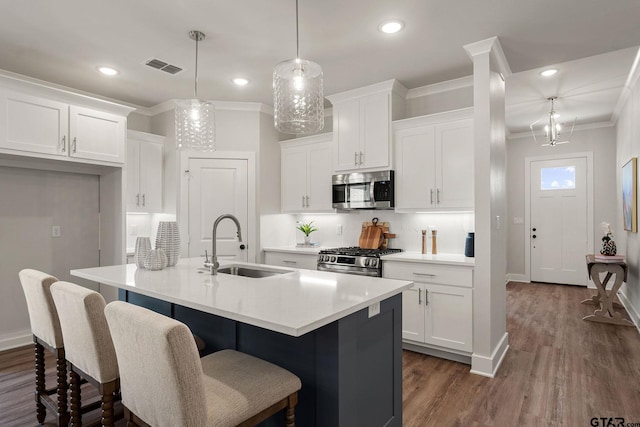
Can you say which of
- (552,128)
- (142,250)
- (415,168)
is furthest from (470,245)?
(552,128)

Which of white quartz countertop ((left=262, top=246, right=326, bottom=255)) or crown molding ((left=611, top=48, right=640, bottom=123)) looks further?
white quartz countertop ((left=262, top=246, right=326, bottom=255))

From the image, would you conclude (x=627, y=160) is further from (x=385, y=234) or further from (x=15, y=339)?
(x=15, y=339)

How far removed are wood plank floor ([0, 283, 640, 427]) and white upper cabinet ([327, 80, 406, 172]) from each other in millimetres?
2013

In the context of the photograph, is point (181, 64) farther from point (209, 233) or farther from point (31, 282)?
point (31, 282)

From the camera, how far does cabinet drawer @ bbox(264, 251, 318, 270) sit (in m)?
4.22

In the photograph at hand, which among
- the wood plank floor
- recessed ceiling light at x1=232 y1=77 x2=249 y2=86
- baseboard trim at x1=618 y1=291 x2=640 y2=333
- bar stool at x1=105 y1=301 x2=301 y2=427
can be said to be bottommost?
the wood plank floor

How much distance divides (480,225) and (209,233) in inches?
119

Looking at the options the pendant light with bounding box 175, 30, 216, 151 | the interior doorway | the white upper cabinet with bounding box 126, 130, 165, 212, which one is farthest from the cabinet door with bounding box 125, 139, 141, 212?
the interior doorway

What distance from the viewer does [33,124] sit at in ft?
10.8

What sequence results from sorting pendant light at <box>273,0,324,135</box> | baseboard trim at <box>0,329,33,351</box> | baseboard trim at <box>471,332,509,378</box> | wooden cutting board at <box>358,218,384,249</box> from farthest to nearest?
wooden cutting board at <box>358,218,384,249</box> → baseboard trim at <box>0,329,33,351</box> → baseboard trim at <box>471,332,509,378</box> → pendant light at <box>273,0,324,135</box>

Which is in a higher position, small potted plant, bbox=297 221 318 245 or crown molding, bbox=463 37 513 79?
crown molding, bbox=463 37 513 79

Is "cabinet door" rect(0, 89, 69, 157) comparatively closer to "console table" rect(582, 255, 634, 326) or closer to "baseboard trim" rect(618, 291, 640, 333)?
"console table" rect(582, 255, 634, 326)

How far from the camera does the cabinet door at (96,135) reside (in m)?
3.57

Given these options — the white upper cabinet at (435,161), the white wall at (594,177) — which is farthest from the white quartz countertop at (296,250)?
the white wall at (594,177)
